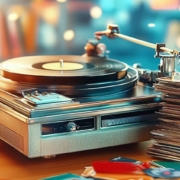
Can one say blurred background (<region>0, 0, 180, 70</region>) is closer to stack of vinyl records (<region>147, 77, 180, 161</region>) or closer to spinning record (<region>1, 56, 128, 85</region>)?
spinning record (<region>1, 56, 128, 85</region>)

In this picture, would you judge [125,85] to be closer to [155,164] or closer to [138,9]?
[155,164]

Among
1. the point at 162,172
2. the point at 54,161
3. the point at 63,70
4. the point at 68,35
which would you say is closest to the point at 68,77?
the point at 63,70

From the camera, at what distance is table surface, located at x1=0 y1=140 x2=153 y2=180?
1.07 metres

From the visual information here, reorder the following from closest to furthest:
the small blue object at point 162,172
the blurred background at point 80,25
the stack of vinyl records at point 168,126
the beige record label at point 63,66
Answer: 1. the small blue object at point 162,172
2. the stack of vinyl records at point 168,126
3. the beige record label at point 63,66
4. the blurred background at point 80,25

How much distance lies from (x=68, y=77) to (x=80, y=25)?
516mm

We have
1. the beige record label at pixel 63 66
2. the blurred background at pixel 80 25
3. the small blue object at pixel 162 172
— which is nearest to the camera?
the small blue object at pixel 162 172

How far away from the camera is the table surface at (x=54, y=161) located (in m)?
1.07

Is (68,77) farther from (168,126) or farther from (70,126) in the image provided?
(168,126)

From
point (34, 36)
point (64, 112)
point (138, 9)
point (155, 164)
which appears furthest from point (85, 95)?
point (138, 9)

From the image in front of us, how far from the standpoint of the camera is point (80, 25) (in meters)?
1.69

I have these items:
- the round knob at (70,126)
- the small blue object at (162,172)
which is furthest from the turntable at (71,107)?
the small blue object at (162,172)

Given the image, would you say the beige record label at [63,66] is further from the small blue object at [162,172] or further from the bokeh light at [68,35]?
the small blue object at [162,172]

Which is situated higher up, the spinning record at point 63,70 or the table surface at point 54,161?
the spinning record at point 63,70

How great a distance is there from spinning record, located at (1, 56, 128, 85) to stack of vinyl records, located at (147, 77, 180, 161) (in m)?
0.18
